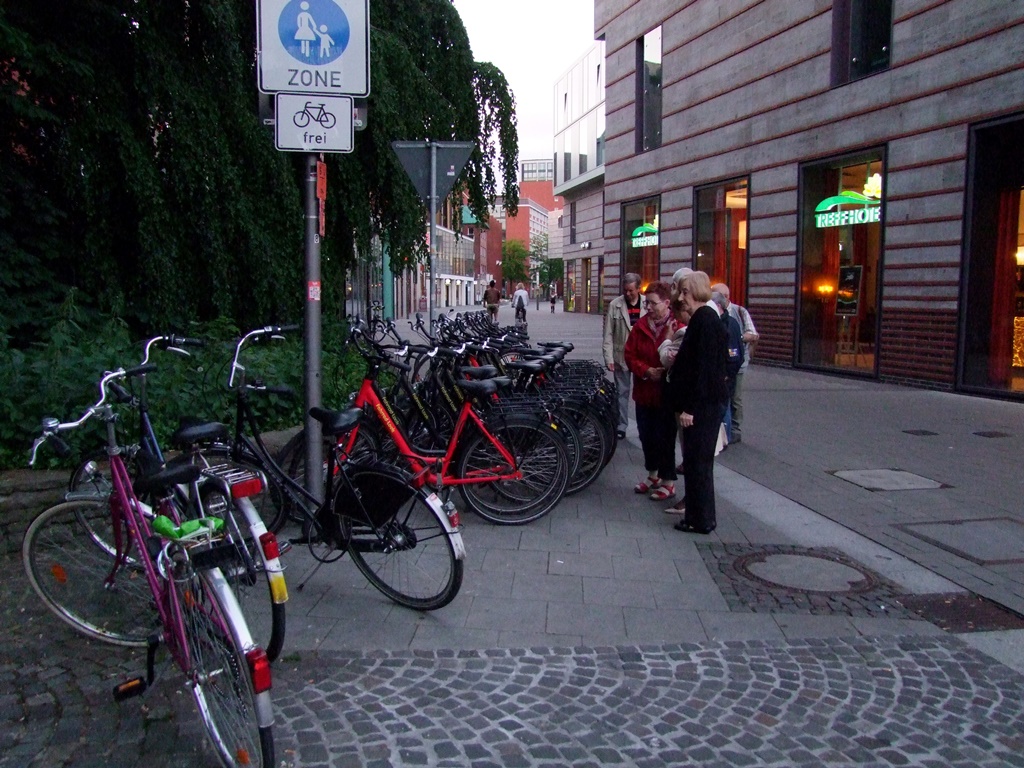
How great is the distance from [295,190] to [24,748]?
283 inches

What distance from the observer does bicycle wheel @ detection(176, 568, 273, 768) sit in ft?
9.04

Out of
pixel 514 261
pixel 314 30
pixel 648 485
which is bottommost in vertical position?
pixel 648 485

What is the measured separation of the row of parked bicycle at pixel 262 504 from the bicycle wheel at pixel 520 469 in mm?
10

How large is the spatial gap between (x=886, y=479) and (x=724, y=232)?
38.0ft

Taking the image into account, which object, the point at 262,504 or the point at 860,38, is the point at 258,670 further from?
the point at 860,38

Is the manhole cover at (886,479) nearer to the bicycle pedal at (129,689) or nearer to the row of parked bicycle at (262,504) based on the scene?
the row of parked bicycle at (262,504)

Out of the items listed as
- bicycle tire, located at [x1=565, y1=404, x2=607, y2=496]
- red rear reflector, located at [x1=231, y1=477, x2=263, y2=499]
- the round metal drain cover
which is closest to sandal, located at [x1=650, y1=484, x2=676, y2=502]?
bicycle tire, located at [x1=565, y1=404, x2=607, y2=496]

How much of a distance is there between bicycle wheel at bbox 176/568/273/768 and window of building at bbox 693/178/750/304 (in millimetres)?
15703

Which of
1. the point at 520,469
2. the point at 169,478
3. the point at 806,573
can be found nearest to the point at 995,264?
the point at 806,573

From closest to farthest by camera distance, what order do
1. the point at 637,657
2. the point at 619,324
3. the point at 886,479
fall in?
1. the point at 637,657
2. the point at 886,479
3. the point at 619,324

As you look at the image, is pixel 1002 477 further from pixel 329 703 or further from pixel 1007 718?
pixel 329 703

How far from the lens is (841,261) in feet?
48.9

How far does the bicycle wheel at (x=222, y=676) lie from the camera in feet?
9.04

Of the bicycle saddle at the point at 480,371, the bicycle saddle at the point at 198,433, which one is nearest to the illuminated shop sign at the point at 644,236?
the bicycle saddle at the point at 480,371
